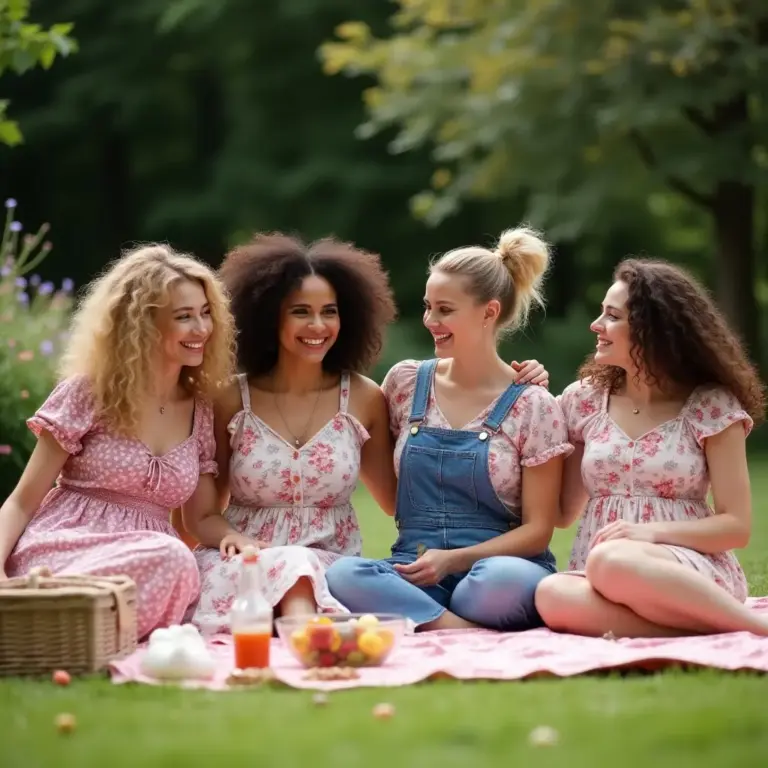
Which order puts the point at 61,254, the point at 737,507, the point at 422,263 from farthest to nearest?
the point at 61,254, the point at 422,263, the point at 737,507

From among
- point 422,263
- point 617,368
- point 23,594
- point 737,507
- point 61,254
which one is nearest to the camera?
point 23,594

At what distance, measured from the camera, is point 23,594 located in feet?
13.6

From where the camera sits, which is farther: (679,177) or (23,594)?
(679,177)

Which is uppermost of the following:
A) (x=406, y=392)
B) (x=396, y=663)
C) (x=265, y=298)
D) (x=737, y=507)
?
(x=265, y=298)

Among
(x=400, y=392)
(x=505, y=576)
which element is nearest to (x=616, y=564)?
(x=505, y=576)

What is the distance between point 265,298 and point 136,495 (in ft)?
2.80

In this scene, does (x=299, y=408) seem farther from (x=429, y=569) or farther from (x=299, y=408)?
(x=429, y=569)

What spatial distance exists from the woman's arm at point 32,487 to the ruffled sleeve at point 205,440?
0.49 meters

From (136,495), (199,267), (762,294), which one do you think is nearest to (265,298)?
(199,267)

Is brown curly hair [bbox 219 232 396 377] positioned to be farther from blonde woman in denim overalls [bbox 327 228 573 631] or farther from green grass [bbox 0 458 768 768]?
green grass [bbox 0 458 768 768]

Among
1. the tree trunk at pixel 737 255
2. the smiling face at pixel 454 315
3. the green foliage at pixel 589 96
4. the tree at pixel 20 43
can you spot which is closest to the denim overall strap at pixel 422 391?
the smiling face at pixel 454 315

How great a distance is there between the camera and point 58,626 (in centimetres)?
416

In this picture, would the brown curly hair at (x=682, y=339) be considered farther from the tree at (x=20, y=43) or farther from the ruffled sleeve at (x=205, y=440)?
the tree at (x=20, y=43)

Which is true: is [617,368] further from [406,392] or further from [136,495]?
[136,495]
